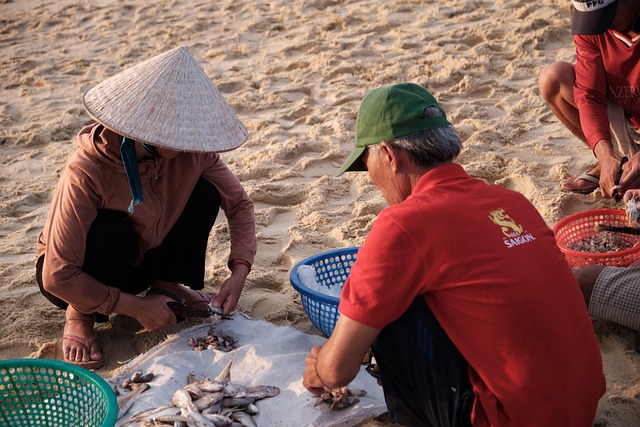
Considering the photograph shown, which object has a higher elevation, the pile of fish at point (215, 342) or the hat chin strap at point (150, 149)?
the hat chin strap at point (150, 149)

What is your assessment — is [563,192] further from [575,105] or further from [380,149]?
[380,149]

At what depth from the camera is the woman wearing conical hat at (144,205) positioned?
2.59 m

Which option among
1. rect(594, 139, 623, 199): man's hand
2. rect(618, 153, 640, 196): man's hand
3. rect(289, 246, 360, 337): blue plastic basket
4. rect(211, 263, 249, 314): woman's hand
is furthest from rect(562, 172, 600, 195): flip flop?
rect(211, 263, 249, 314): woman's hand

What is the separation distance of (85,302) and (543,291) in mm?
1711

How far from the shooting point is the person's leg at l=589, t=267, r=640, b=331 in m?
2.63

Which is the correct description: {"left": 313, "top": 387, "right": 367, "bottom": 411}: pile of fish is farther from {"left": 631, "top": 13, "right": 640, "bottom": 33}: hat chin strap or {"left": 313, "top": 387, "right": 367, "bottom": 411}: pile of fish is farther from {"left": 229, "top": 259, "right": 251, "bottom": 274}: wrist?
{"left": 631, "top": 13, "right": 640, "bottom": 33}: hat chin strap

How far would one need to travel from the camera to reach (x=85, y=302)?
2768 mm

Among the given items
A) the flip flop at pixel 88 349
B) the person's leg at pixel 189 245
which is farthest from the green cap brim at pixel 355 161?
the flip flop at pixel 88 349

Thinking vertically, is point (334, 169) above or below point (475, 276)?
below

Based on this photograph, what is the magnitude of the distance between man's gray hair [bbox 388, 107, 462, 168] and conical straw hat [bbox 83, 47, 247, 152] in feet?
2.70

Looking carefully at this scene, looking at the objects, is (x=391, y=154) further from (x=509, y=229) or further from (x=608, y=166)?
(x=608, y=166)

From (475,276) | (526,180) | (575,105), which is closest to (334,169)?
(526,180)

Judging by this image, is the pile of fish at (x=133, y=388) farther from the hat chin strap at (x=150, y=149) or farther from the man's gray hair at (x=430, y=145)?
the man's gray hair at (x=430, y=145)

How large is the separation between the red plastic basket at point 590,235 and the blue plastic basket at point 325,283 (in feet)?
3.00
